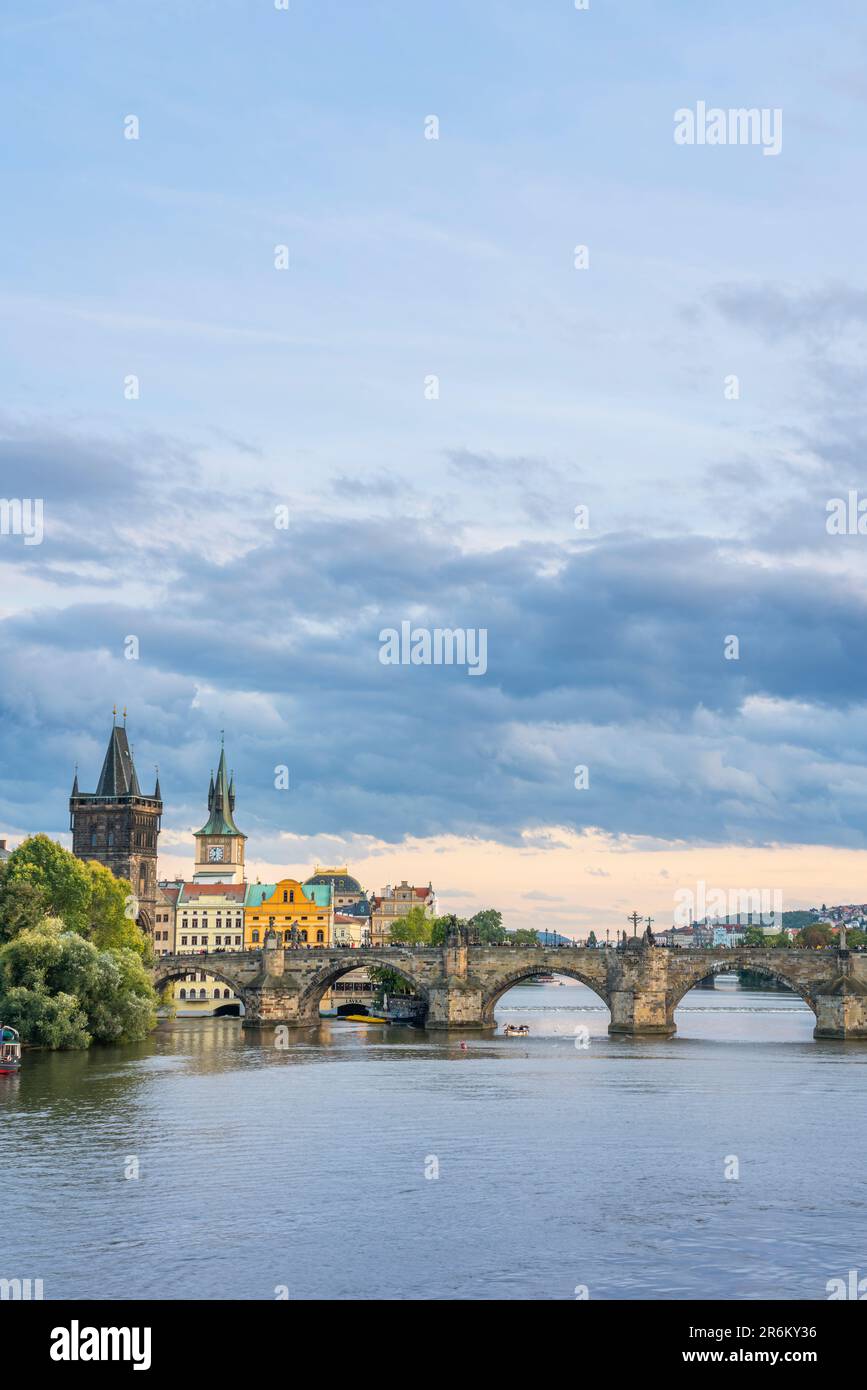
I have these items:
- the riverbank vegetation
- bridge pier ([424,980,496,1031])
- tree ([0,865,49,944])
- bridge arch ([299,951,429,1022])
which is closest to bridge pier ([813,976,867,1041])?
bridge pier ([424,980,496,1031])

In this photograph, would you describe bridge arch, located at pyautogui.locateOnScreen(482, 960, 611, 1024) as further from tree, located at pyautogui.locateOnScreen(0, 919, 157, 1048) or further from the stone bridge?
tree, located at pyautogui.locateOnScreen(0, 919, 157, 1048)

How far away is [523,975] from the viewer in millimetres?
122312

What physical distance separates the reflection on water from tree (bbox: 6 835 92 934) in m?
19.5

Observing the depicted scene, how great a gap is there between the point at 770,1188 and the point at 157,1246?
2160cm

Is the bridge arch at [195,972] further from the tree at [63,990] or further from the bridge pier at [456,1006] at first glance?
the tree at [63,990]

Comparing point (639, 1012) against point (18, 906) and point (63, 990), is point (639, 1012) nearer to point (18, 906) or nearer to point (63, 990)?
point (63, 990)

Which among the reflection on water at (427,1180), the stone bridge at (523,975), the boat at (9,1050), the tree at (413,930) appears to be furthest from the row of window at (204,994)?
the boat at (9,1050)

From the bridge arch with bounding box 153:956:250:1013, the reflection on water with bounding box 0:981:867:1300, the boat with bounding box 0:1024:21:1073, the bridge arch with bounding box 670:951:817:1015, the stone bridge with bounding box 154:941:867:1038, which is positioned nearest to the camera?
the reflection on water with bounding box 0:981:867:1300

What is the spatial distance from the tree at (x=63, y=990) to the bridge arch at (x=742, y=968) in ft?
136

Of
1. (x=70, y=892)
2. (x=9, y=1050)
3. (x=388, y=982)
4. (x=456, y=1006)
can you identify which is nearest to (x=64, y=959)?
(x=9, y=1050)

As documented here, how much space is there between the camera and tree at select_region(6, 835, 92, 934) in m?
110
